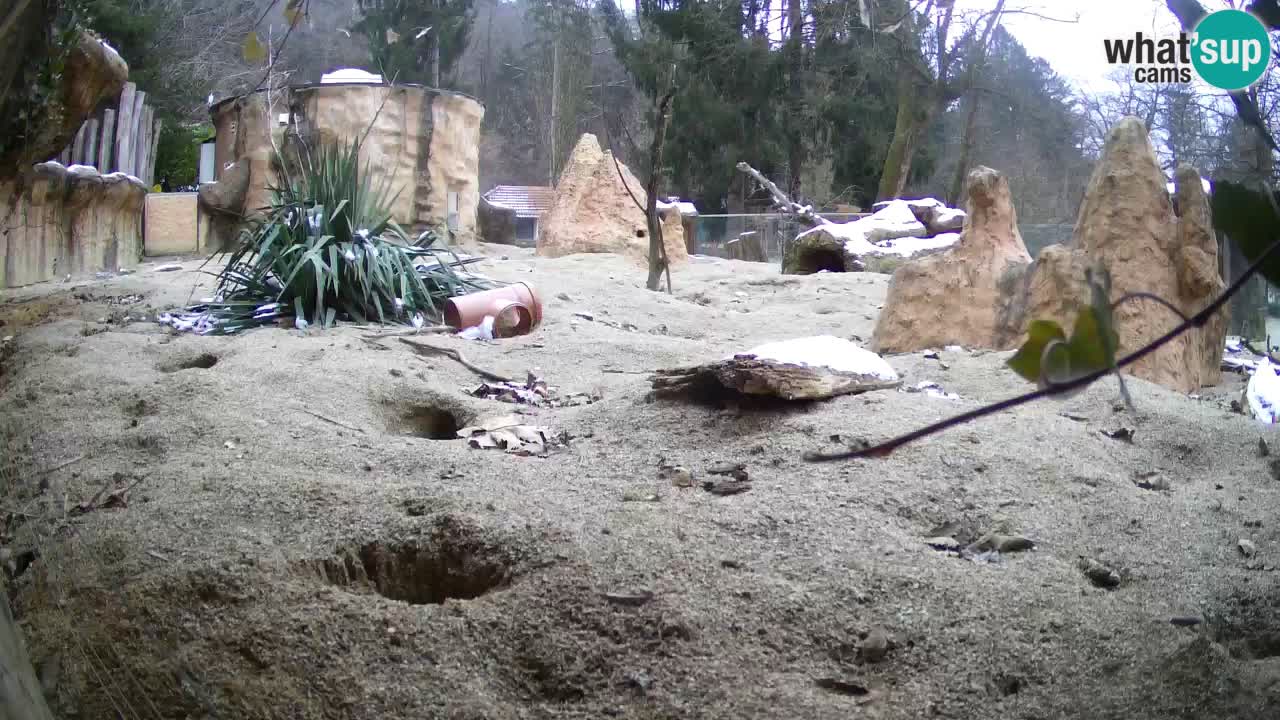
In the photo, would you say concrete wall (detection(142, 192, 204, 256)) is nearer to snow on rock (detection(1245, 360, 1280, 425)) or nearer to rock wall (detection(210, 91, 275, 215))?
rock wall (detection(210, 91, 275, 215))

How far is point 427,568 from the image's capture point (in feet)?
6.54

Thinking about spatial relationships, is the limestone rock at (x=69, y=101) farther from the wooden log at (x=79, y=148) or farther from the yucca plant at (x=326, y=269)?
the wooden log at (x=79, y=148)

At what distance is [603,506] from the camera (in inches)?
90.4

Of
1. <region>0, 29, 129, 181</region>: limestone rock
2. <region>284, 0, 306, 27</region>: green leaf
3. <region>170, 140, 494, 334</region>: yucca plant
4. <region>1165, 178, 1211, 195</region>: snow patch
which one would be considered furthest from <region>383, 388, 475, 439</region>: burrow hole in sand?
<region>1165, 178, 1211, 195</region>: snow patch

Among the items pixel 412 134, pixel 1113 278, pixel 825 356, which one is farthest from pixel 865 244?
pixel 825 356

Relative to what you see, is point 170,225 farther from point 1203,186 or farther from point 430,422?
point 1203,186

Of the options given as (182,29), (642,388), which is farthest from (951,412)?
(182,29)

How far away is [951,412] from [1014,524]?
0.82 m

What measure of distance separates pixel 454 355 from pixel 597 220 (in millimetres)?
7067

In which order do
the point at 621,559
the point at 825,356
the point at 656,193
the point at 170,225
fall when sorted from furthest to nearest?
the point at 170,225, the point at 656,193, the point at 825,356, the point at 621,559

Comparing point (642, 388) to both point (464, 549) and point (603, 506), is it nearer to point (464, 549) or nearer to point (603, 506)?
point (603, 506)

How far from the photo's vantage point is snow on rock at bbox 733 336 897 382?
318cm

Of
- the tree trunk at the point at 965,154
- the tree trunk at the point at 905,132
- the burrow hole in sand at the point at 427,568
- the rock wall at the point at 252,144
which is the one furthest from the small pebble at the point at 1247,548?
the rock wall at the point at 252,144

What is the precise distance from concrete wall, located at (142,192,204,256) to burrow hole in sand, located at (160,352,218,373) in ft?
26.4
